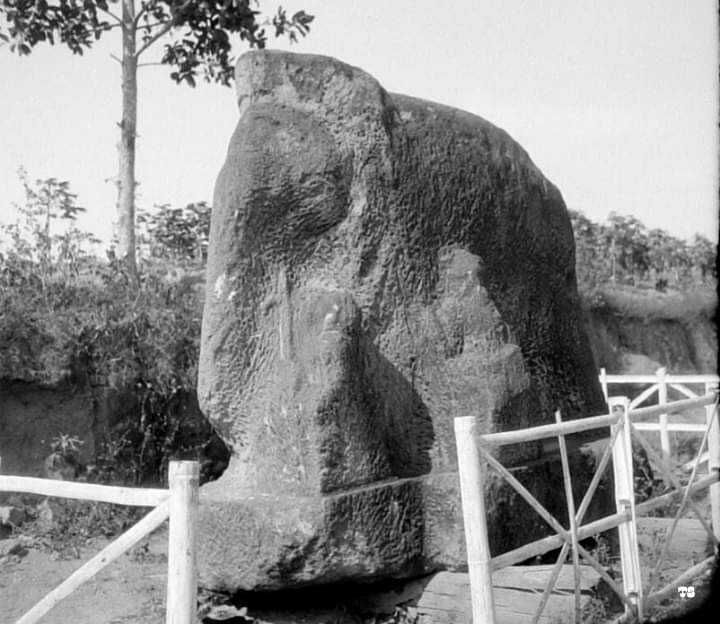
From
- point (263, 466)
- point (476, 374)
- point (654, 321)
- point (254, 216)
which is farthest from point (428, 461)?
point (654, 321)

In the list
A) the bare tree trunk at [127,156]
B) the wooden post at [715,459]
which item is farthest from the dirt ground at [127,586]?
the bare tree trunk at [127,156]

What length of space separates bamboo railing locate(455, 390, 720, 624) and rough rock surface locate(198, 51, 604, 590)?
1.46ft

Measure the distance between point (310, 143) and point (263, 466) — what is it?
1750mm

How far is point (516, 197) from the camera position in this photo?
5.84 m

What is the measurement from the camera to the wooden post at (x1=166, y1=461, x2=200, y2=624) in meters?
3.01

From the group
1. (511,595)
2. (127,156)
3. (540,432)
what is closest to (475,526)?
(540,432)

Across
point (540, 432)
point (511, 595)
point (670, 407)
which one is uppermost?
point (670, 407)

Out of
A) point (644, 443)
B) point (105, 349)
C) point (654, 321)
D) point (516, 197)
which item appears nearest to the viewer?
point (644, 443)

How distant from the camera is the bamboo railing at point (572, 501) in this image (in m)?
3.47

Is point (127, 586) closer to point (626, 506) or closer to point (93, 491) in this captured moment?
point (93, 491)

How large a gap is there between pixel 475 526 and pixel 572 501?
2.65ft

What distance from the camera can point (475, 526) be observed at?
3.47 metres

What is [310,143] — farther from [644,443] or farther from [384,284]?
[644,443]
